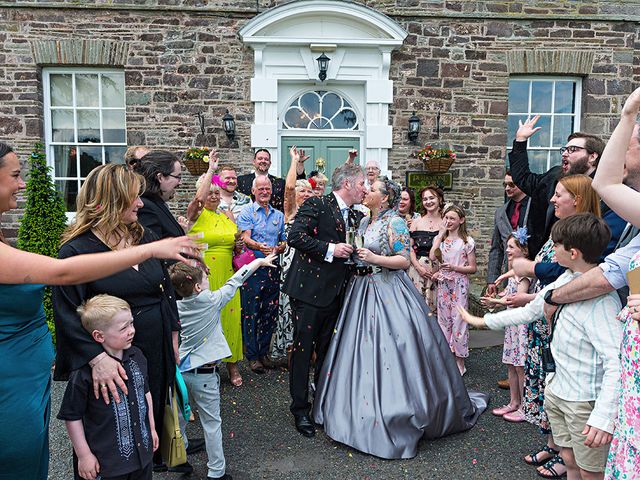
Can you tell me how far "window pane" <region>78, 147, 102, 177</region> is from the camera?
8.73 metres

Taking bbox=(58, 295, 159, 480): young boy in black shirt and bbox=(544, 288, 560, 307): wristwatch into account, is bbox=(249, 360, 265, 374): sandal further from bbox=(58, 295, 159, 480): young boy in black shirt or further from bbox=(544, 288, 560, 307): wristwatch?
bbox=(544, 288, 560, 307): wristwatch

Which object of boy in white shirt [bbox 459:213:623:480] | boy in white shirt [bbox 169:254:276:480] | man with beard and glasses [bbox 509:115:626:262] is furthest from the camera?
man with beard and glasses [bbox 509:115:626:262]

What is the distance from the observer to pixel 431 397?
12.1ft

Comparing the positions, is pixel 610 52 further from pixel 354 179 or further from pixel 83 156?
pixel 83 156

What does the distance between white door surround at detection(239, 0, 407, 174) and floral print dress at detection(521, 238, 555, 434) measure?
215 inches

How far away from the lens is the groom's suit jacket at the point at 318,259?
12.8 ft

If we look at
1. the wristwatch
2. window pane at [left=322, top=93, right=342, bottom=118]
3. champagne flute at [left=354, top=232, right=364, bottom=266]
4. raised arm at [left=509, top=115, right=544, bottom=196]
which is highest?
window pane at [left=322, top=93, right=342, bottom=118]

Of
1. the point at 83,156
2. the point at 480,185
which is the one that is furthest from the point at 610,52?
the point at 83,156

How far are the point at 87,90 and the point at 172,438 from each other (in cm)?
749

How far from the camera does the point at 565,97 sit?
29.8 ft

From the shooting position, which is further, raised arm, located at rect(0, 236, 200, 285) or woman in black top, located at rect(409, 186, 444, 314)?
woman in black top, located at rect(409, 186, 444, 314)

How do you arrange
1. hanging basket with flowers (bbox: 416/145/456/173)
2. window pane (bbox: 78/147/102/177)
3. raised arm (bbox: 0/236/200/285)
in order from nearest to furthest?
raised arm (bbox: 0/236/200/285) → hanging basket with flowers (bbox: 416/145/456/173) → window pane (bbox: 78/147/102/177)

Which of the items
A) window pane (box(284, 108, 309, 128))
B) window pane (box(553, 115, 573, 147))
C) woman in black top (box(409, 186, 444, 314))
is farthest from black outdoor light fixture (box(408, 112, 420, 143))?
woman in black top (box(409, 186, 444, 314))

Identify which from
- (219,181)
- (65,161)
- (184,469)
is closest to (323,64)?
(219,181)
